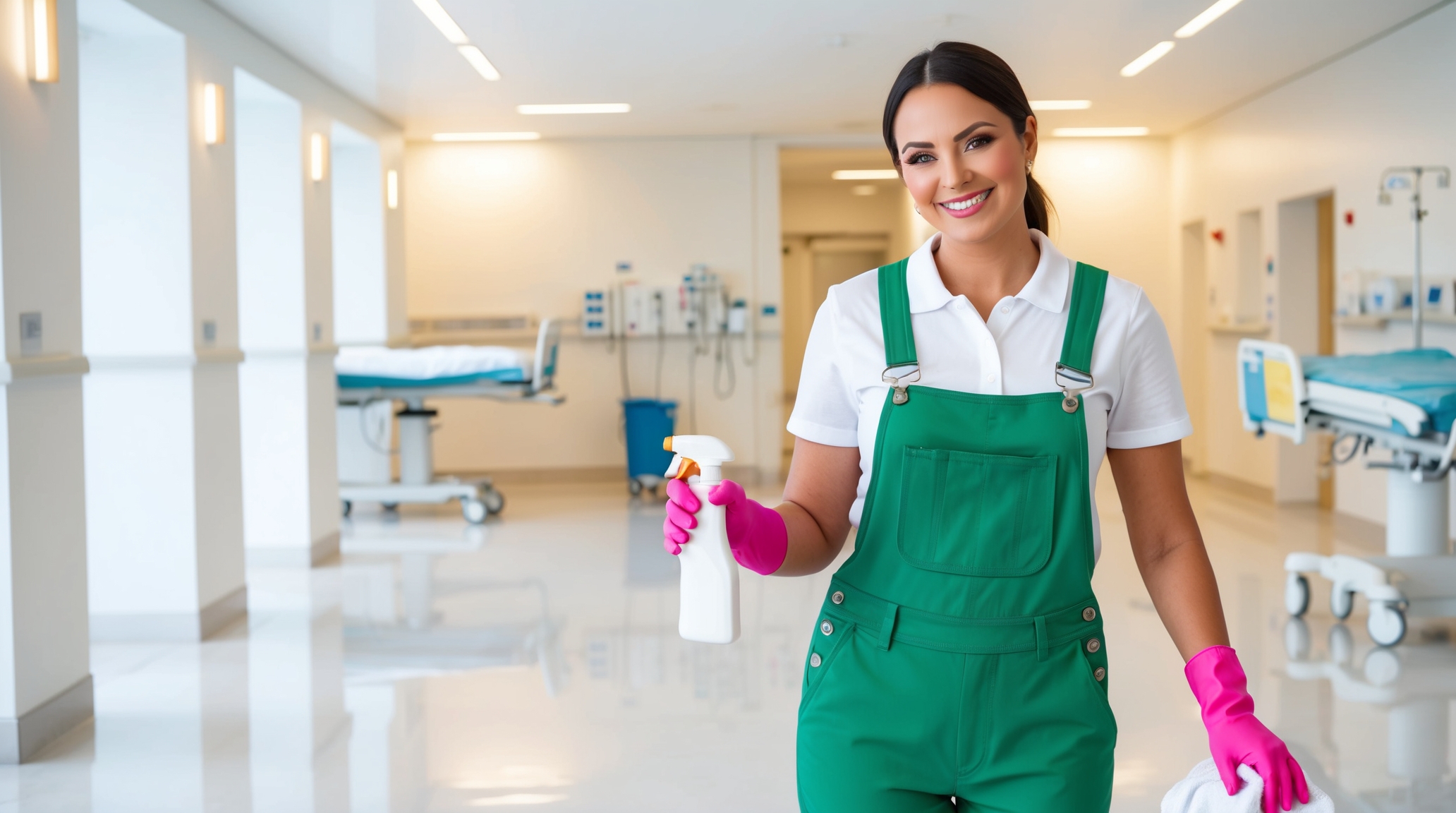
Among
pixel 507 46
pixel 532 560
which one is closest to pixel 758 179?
pixel 507 46

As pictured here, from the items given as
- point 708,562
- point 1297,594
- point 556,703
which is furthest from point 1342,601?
point 708,562

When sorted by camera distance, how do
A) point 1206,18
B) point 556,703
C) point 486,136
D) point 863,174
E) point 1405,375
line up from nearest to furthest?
point 556,703 → point 1405,375 → point 1206,18 → point 486,136 → point 863,174

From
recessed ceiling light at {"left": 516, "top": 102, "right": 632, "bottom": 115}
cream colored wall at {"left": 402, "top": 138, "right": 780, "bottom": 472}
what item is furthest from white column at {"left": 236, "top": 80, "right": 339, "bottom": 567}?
cream colored wall at {"left": 402, "top": 138, "right": 780, "bottom": 472}

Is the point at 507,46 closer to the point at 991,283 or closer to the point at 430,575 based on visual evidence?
the point at 430,575

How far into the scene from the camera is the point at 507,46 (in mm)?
6293

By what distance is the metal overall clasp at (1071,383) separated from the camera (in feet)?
4.08

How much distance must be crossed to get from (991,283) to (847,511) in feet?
1.03

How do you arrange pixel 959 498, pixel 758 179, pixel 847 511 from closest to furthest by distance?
pixel 959 498 → pixel 847 511 → pixel 758 179

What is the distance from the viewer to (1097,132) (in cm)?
926

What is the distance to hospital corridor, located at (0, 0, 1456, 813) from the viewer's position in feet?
4.11

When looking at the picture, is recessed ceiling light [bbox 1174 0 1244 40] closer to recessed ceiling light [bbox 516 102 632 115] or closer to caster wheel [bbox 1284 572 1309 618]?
caster wheel [bbox 1284 572 1309 618]

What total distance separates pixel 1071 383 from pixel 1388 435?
3733mm

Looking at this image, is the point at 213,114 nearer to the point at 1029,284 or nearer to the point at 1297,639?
the point at 1029,284

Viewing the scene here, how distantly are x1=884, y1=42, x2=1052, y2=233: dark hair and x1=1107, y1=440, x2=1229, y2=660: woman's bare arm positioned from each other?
1.29 feet
